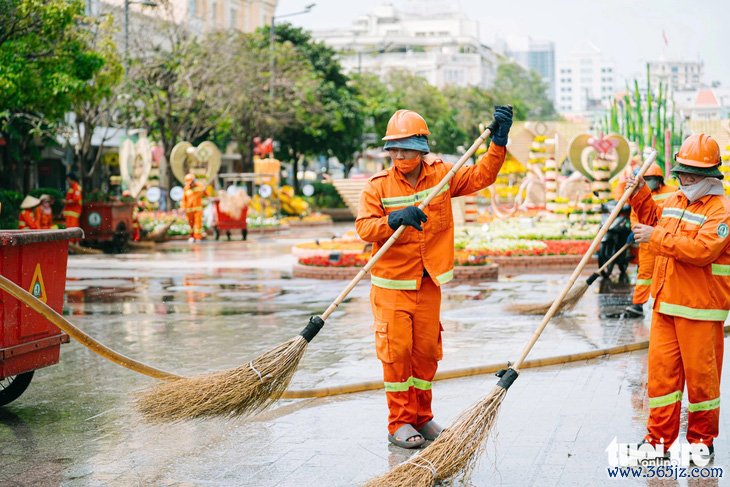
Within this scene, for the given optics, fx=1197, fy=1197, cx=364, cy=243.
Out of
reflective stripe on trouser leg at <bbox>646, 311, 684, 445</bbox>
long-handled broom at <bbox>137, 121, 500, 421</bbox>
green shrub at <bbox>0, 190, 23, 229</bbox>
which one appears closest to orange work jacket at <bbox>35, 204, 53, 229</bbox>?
green shrub at <bbox>0, 190, 23, 229</bbox>

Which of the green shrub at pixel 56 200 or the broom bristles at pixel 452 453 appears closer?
the broom bristles at pixel 452 453

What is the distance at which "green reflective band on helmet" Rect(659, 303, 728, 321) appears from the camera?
20.2 feet

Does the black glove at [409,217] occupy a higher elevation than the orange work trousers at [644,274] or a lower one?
higher

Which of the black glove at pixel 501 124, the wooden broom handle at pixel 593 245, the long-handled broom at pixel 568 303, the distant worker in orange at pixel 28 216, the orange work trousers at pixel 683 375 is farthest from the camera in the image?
the distant worker in orange at pixel 28 216

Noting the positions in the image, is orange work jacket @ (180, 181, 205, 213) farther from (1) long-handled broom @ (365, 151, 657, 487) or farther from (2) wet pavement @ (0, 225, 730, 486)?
(1) long-handled broom @ (365, 151, 657, 487)

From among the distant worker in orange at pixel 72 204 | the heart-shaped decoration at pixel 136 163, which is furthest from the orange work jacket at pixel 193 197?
the distant worker in orange at pixel 72 204

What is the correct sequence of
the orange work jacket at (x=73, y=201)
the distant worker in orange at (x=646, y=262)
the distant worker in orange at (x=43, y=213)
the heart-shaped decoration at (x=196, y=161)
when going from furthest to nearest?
the heart-shaped decoration at (x=196, y=161), the orange work jacket at (x=73, y=201), the distant worker in orange at (x=43, y=213), the distant worker in orange at (x=646, y=262)

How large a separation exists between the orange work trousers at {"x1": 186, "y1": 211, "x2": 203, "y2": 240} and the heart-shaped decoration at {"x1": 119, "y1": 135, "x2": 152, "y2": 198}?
1.87 metres

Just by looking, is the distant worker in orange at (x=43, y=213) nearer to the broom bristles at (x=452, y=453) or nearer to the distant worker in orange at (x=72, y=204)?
the distant worker in orange at (x=72, y=204)

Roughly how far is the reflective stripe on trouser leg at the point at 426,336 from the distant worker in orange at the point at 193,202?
72.7 ft

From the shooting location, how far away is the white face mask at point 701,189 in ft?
20.6

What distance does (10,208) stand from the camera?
24.6 meters

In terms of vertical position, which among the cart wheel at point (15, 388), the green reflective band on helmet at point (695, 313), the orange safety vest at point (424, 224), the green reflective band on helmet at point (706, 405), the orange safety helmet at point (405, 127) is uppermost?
the orange safety helmet at point (405, 127)

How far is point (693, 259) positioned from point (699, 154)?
0.58 meters
